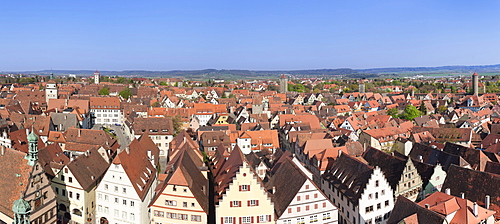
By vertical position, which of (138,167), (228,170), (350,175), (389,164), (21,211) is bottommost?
(350,175)

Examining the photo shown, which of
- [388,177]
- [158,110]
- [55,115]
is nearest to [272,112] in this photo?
[158,110]

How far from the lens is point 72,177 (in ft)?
144

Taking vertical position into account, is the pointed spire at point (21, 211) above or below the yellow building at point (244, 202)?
above

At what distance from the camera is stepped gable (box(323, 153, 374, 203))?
138 ft

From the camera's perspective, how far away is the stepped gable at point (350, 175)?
42.1 metres

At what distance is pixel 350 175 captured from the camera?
45312 mm

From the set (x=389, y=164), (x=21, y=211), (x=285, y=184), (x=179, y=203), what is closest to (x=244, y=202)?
(x=285, y=184)

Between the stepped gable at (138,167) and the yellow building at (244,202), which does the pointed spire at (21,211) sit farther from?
the yellow building at (244,202)

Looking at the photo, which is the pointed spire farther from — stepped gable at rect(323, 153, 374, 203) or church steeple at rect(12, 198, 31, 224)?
stepped gable at rect(323, 153, 374, 203)

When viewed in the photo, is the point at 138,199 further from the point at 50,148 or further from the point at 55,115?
the point at 55,115

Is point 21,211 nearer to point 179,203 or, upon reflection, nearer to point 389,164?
point 179,203

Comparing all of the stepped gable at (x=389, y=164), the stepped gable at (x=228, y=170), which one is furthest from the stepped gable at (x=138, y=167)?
the stepped gable at (x=389, y=164)

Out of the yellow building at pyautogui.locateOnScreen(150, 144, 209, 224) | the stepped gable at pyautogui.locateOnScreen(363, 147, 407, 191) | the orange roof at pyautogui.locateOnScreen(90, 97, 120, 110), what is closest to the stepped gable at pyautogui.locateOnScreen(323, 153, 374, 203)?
the stepped gable at pyautogui.locateOnScreen(363, 147, 407, 191)

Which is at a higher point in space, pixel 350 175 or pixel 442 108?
pixel 442 108
